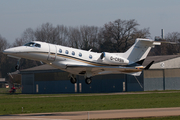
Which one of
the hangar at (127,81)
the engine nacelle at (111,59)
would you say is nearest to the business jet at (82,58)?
the engine nacelle at (111,59)

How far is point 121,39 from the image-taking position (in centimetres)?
8238

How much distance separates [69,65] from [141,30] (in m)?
55.2

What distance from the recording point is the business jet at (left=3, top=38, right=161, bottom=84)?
29547mm

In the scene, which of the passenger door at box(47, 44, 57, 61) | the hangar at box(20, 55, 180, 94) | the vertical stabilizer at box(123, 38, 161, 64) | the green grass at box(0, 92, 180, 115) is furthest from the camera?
the hangar at box(20, 55, 180, 94)

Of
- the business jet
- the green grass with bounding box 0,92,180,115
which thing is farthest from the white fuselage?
the green grass with bounding box 0,92,180,115

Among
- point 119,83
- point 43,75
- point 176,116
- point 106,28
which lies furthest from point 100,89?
point 176,116

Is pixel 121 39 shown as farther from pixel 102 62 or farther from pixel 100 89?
pixel 102 62

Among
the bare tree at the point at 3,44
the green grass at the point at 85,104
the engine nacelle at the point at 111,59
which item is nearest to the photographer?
the green grass at the point at 85,104

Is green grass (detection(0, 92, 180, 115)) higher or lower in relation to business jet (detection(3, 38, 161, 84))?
lower

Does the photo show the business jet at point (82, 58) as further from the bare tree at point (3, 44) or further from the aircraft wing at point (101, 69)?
the bare tree at point (3, 44)

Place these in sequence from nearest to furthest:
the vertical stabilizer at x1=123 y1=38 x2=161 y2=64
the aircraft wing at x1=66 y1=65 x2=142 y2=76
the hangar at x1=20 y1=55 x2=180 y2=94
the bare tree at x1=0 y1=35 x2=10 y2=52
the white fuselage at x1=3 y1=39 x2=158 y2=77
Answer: the white fuselage at x1=3 y1=39 x2=158 y2=77, the aircraft wing at x1=66 y1=65 x2=142 y2=76, the vertical stabilizer at x1=123 y1=38 x2=161 y2=64, the hangar at x1=20 y1=55 x2=180 y2=94, the bare tree at x1=0 y1=35 x2=10 y2=52

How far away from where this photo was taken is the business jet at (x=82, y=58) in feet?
96.9

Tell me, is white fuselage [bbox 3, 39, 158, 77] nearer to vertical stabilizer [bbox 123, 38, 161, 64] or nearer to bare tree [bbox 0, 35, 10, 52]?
vertical stabilizer [bbox 123, 38, 161, 64]

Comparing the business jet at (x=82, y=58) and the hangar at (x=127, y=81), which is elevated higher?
the business jet at (x=82, y=58)
